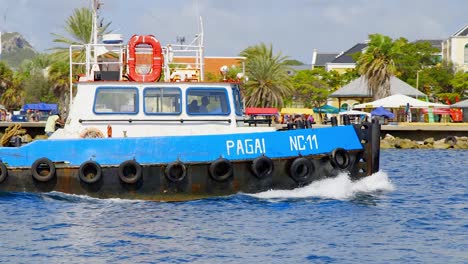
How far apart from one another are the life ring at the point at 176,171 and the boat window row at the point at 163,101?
5.47 feet

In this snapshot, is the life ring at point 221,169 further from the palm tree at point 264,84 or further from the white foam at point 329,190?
the palm tree at point 264,84

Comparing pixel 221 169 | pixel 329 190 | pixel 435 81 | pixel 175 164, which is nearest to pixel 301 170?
pixel 329 190

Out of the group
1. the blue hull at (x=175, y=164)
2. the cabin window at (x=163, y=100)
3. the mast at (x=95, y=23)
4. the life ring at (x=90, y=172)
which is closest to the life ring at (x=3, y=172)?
the blue hull at (x=175, y=164)

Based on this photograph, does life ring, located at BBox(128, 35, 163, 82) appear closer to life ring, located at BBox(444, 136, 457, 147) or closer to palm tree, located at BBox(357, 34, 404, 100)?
life ring, located at BBox(444, 136, 457, 147)

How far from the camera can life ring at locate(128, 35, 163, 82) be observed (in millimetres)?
22391

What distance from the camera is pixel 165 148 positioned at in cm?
2086

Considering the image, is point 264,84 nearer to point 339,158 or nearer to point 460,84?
point 460,84

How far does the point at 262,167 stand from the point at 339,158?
1.75m

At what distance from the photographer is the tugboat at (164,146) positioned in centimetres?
2092

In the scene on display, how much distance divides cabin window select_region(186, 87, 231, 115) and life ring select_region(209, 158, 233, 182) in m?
1.67

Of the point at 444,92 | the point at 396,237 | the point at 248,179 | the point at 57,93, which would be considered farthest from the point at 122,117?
the point at 444,92

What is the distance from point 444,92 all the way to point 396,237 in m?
87.1

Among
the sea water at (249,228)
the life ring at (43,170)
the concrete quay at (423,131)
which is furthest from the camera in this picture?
the concrete quay at (423,131)

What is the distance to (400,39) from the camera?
354 feet
